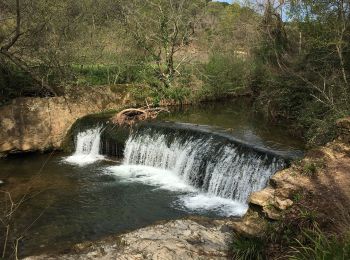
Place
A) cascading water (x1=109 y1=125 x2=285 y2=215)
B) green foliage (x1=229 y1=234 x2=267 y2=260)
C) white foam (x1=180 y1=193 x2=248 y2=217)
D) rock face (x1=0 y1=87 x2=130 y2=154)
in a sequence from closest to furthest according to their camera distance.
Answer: green foliage (x1=229 y1=234 x2=267 y2=260), white foam (x1=180 y1=193 x2=248 y2=217), cascading water (x1=109 y1=125 x2=285 y2=215), rock face (x1=0 y1=87 x2=130 y2=154)

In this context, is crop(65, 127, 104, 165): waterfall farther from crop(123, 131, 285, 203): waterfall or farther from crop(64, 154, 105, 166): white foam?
crop(123, 131, 285, 203): waterfall

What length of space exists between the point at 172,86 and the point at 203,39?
4.32 meters

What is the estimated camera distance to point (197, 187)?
36.8 feet

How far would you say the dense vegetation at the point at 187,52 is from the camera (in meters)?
12.4

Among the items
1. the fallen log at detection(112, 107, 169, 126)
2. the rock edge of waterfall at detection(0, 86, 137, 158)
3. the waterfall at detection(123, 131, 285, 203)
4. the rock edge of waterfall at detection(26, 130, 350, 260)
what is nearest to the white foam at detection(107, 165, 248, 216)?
the waterfall at detection(123, 131, 285, 203)

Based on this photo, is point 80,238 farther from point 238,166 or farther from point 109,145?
point 109,145

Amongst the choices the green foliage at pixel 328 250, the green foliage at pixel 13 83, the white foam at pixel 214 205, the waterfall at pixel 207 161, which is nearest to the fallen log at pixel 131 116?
the waterfall at pixel 207 161

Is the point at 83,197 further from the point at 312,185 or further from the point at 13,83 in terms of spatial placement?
the point at 13,83

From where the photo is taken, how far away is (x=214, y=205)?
993 cm

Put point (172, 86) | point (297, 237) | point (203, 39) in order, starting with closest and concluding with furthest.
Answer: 1. point (297, 237)
2. point (172, 86)
3. point (203, 39)

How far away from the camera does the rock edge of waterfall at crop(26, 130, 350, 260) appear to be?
632 centimetres

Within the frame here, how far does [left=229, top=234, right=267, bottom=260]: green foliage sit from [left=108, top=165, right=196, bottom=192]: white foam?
4.69 metres

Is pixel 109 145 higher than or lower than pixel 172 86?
lower

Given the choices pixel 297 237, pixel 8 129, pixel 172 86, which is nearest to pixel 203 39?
pixel 172 86
